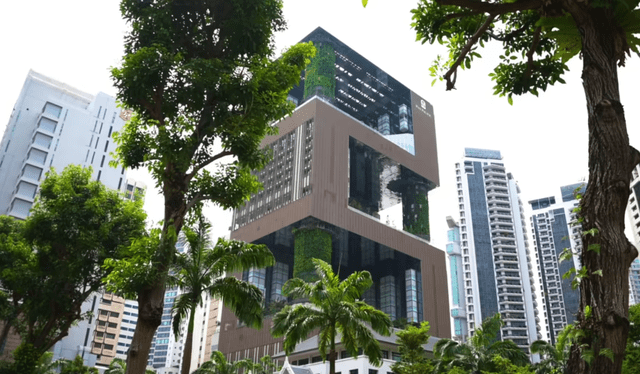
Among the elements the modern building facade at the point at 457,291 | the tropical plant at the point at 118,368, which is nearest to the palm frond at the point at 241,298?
the tropical plant at the point at 118,368

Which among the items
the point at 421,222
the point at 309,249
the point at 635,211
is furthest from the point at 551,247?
the point at 309,249

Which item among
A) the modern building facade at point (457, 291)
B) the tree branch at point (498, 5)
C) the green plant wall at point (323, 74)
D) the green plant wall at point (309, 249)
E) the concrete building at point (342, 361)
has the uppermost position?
the green plant wall at point (323, 74)

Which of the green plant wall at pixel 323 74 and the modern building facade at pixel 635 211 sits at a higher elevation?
the green plant wall at pixel 323 74

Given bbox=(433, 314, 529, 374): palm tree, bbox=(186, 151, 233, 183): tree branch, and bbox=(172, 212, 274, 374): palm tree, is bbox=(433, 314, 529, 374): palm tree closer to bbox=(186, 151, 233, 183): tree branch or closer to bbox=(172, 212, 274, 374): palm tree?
bbox=(172, 212, 274, 374): palm tree

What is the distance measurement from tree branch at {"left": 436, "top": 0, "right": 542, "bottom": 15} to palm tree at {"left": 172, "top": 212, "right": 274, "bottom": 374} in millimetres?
10101

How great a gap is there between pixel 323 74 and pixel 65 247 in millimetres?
70007

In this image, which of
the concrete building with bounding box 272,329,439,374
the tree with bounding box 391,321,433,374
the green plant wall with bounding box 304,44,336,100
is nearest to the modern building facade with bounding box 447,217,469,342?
the green plant wall with bounding box 304,44,336,100

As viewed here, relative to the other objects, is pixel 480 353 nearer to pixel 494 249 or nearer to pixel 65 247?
pixel 65 247

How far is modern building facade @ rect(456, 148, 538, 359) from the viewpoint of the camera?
410 feet

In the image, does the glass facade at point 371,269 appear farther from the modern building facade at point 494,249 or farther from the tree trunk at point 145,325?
the tree trunk at point 145,325

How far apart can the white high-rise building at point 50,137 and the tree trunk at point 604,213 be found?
239 feet

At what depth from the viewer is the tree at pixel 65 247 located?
19.1 metres

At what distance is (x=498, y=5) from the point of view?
4.41 meters

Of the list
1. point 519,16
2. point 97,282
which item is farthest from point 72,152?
point 519,16
